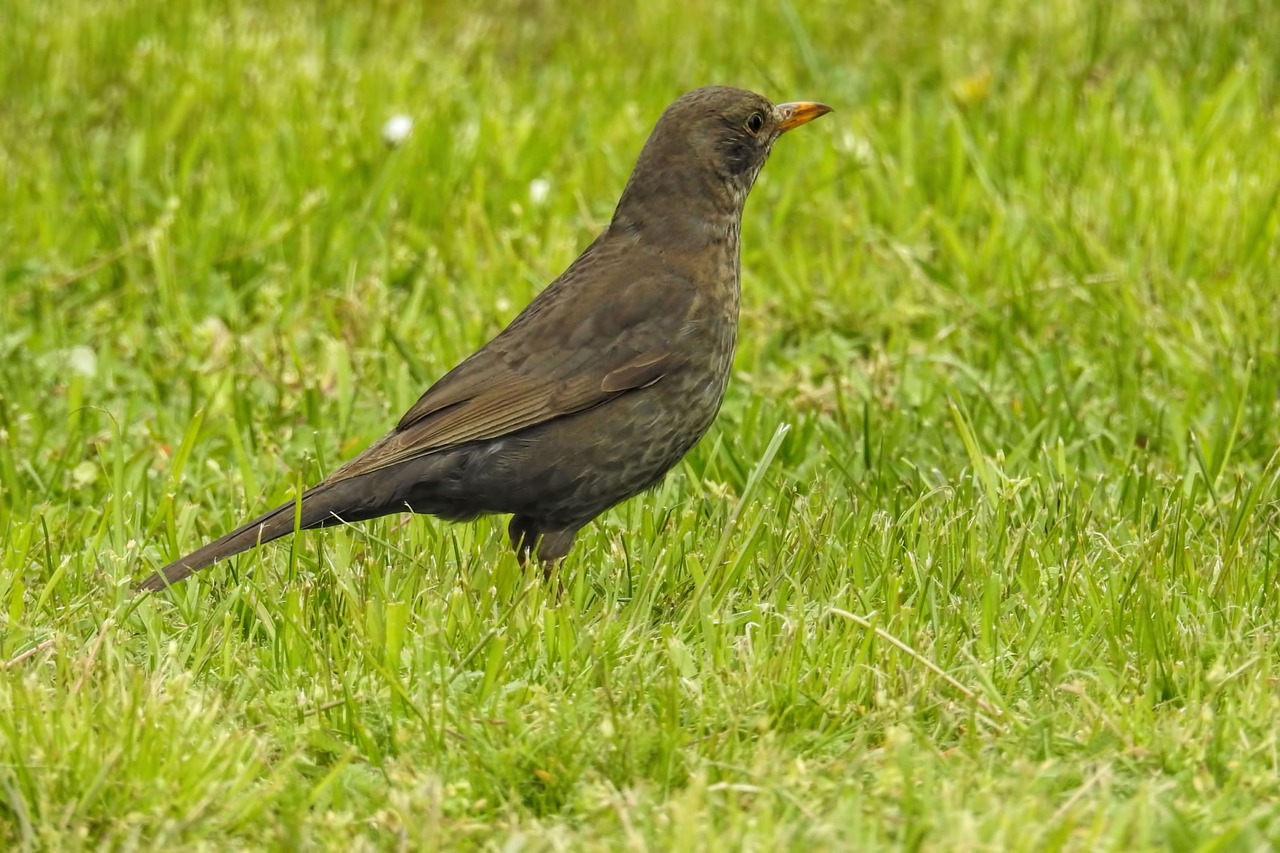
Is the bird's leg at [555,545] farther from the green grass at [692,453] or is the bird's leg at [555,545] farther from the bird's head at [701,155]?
the bird's head at [701,155]

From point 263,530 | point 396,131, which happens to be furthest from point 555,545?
point 396,131

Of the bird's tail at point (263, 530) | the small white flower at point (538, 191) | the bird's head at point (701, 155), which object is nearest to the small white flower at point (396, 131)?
the small white flower at point (538, 191)

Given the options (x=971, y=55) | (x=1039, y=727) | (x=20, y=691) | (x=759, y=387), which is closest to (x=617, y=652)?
(x=1039, y=727)

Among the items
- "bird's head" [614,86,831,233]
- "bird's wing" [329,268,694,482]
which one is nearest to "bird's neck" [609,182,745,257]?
"bird's head" [614,86,831,233]

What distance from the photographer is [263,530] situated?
13.9ft

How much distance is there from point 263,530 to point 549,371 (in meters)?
0.82

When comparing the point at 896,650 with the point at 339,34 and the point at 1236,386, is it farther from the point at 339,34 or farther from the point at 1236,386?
the point at 339,34

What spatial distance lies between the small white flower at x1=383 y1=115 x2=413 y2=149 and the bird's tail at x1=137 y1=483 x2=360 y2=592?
3.18 meters

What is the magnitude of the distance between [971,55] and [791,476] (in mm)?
3990

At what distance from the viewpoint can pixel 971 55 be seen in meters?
8.55

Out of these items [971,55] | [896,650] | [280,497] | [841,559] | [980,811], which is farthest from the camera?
[971,55]

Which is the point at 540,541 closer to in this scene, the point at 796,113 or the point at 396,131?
the point at 796,113

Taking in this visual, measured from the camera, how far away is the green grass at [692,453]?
130 inches

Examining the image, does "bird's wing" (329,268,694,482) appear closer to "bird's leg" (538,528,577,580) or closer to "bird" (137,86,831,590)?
"bird" (137,86,831,590)
